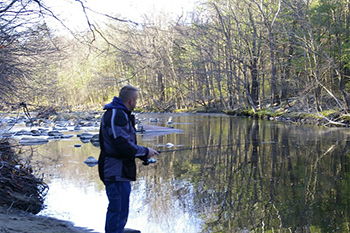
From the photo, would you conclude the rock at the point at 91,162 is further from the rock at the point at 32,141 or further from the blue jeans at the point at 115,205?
the blue jeans at the point at 115,205

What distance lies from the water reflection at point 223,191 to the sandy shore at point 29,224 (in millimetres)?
322

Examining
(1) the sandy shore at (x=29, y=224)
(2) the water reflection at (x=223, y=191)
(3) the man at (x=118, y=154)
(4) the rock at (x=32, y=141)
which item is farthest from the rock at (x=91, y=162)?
(3) the man at (x=118, y=154)

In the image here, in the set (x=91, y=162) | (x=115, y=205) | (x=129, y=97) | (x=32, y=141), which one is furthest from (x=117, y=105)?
(x=32, y=141)

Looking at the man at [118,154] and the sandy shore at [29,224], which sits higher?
the man at [118,154]

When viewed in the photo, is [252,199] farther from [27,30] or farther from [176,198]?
[27,30]

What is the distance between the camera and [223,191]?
21.6 feet

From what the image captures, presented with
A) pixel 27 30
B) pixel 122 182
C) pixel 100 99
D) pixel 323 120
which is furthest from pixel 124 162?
pixel 100 99

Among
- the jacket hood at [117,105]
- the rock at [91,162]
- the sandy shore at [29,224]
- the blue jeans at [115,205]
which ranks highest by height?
the jacket hood at [117,105]

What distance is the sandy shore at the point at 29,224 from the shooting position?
408cm

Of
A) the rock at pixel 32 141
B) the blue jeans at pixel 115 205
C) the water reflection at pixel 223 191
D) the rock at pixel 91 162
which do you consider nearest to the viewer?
the blue jeans at pixel 115 205

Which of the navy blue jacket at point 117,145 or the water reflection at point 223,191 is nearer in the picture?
the navy blue jacket at point 117,145

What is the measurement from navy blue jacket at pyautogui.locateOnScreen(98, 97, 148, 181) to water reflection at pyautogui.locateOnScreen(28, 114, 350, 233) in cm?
154

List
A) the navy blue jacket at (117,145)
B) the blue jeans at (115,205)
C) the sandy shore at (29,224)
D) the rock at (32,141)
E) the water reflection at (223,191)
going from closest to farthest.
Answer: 1. the navy blue jacket at (117,145)
2. the blue jeans at (115,205)
3. the sandy shore at (29,224)
4. the water reflection at (223,191)
5. the rock at (32,141)

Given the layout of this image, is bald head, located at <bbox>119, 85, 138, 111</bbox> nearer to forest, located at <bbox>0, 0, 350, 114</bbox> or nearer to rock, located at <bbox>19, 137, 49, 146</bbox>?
forest, located at <bbox>0, 0, 350, 114</bbox>
